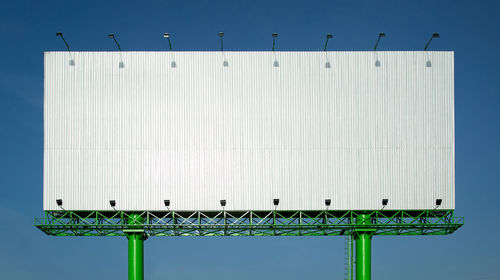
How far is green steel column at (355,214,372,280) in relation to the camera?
50.5 metres

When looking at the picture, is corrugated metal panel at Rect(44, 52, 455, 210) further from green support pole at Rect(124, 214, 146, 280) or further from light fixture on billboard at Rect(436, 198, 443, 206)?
green support pole at Rect(124, 214, 146, 280)

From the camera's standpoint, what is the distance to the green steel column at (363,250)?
166 feet

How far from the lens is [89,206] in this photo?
5128cm

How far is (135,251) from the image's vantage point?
50.5 m

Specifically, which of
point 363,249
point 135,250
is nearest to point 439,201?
point 363,249

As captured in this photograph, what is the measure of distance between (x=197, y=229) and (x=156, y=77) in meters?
12.2

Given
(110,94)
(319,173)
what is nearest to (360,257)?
(319,173)

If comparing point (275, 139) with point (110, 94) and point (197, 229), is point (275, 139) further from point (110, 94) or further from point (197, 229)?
point (110, 94)

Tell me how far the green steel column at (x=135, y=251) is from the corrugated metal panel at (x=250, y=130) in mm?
1115

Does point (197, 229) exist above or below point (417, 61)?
below

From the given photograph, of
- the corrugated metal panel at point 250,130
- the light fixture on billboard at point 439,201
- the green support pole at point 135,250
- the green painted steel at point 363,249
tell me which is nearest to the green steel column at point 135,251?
the green support pole at point 135,250

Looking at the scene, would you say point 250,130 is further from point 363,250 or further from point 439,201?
point 439,201

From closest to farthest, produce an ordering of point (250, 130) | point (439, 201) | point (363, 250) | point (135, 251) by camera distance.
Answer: point (135, 251)
point (363, 250)
point (439, 201)
point (250, 130)

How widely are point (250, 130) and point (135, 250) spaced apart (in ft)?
41.4
